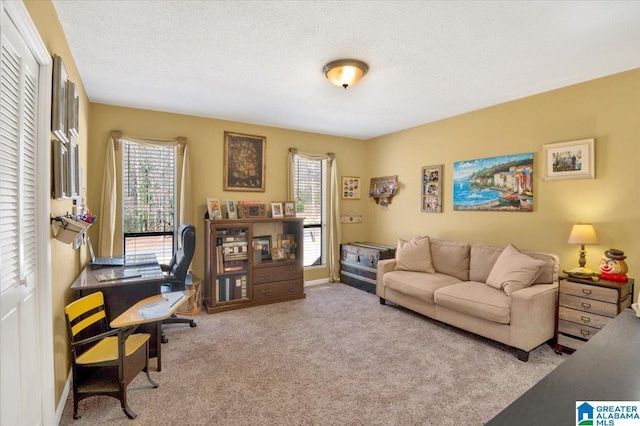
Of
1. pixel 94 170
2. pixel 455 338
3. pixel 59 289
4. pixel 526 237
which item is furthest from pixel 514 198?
pixel 94 170

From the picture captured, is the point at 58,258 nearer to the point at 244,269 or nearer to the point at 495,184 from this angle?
the point at 244,269

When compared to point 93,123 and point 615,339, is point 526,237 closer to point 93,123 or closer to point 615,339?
point 615,339

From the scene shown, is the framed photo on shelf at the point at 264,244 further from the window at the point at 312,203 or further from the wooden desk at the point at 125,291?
the wooden desk at the point at 125,291

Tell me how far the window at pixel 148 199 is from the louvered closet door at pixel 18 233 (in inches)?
98.9

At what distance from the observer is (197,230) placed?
4.60 metres

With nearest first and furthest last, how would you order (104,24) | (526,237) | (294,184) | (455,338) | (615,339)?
1. (615,339)
2. (104,24)
3. (455,338)
4. (526,237)
5. (294,184)

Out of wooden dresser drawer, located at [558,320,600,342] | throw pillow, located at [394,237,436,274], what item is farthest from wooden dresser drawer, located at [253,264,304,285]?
wooden dresser drawer, located at [558,320,600,342]

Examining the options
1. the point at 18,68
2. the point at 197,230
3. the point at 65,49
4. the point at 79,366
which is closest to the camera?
the point at 18,68

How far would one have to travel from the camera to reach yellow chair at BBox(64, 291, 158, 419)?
211 centimetres

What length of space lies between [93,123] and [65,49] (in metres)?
1.72

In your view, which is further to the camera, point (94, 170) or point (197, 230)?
point (197, 230)

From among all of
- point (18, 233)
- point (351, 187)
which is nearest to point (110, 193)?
point (18, 233)

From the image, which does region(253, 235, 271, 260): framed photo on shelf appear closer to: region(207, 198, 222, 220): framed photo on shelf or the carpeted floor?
region(207, 198, 222, 220): framed photo on shelf

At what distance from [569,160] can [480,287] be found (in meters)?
1.65
